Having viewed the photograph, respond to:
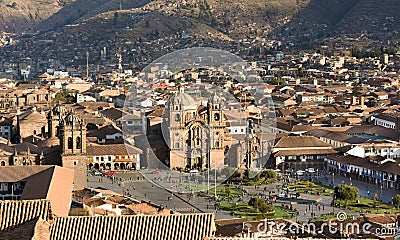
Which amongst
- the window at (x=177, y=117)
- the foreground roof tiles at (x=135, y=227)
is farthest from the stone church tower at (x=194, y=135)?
the foreground roof tiles at (x=135, y=227)

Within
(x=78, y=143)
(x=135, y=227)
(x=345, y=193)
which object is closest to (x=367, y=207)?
(x=345, y=193)

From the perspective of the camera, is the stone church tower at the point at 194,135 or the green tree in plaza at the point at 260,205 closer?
the green tree in plaza at the point at 260,205

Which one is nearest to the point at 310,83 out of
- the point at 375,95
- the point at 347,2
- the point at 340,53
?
the point at 375,95

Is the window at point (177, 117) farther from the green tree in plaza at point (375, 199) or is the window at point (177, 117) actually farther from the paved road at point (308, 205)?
the green tree in plaza at point (375, 199)

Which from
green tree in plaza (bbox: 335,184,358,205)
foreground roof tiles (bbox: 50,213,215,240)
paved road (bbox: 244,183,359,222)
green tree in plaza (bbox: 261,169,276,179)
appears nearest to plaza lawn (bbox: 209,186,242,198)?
paved road (bbox: 244,183,359,222)

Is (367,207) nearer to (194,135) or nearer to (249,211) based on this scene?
(249,211)
